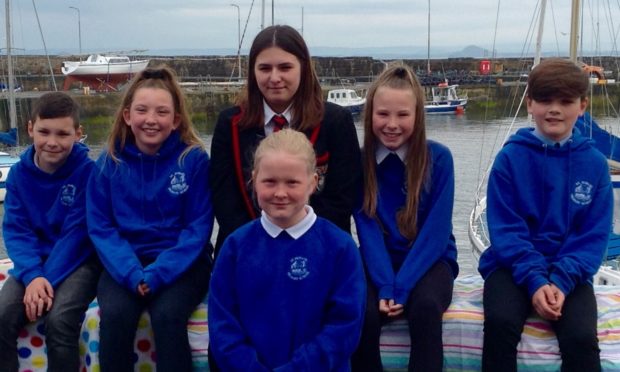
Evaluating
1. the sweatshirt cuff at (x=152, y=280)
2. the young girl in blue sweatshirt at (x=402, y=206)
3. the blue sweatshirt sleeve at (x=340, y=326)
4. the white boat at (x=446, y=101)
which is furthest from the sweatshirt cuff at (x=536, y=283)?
the white boat at (x=446, y=101)

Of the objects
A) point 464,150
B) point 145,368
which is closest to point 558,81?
point 145,368

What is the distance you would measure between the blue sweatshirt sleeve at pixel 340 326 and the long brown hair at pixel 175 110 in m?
1.11

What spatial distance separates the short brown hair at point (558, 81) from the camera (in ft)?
11.7

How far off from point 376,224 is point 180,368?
105cm

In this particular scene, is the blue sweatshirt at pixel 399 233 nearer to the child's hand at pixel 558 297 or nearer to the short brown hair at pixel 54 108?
the child's hand at pixel 558 297

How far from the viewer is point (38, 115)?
384cm

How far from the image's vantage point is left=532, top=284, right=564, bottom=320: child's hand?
3299 mm

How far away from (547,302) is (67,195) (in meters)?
2.20

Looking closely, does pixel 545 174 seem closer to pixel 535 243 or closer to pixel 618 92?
pixel 535 243

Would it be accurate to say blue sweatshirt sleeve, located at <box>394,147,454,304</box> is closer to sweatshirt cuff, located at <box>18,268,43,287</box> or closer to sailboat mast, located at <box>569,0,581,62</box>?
sweatshirt cuff, located at <box>18,268,43,287</box>

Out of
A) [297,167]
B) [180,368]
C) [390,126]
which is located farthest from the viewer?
[390,126]

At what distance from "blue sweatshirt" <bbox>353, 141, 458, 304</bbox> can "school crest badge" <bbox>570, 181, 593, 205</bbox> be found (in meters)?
0.52

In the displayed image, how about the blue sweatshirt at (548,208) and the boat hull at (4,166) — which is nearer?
the blue sweatshirt at (548,208)

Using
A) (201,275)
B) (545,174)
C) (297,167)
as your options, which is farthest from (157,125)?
(545,174)
